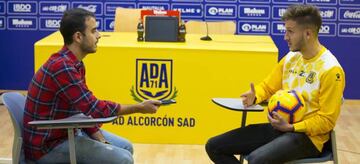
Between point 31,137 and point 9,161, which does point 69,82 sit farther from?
point 9,161

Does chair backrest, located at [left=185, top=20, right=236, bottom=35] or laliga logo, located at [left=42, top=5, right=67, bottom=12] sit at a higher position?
laliga logo, located at [left=42, top=5, right=67, bottom=12]

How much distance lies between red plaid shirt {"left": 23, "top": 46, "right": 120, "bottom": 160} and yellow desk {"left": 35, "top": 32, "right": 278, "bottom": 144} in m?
2.18

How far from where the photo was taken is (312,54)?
3625mm

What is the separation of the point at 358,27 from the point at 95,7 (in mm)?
3124

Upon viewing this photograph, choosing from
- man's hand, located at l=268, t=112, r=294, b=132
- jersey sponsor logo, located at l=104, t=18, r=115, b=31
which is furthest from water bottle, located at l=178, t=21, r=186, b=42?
man's hand, located at l=268, t=112, r=294, b=132

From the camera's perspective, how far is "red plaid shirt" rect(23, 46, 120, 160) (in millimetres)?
3232

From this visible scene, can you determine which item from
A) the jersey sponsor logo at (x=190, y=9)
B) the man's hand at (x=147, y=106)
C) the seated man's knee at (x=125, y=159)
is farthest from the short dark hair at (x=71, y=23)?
the jersey sponsor logo at (x=190, y=9)

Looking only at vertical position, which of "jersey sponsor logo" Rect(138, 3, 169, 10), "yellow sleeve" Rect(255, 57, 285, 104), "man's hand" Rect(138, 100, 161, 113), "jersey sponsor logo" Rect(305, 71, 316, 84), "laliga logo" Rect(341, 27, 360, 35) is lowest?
"man's hand" Rect(138, 100, 161, 113)

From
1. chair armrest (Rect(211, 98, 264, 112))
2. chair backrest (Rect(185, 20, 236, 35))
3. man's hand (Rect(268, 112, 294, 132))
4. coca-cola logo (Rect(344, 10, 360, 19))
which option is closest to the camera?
man's hand (Rect(268, 112, 294, 132))

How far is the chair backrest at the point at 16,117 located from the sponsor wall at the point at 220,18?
13.8 feet

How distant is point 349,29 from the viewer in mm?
7363

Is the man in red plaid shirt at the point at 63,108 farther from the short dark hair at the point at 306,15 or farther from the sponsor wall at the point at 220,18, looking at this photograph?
the sponsor wall at the point at 220,18

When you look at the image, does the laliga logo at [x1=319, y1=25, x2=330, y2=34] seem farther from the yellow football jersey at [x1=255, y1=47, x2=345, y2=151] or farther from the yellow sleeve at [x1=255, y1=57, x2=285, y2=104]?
the yellow football jersey at [x1=255, y1=47, x2=345, y2=151]

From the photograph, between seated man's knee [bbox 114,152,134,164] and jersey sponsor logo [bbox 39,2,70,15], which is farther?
jersey sponsor logo [bbox 39,2,70,15]
